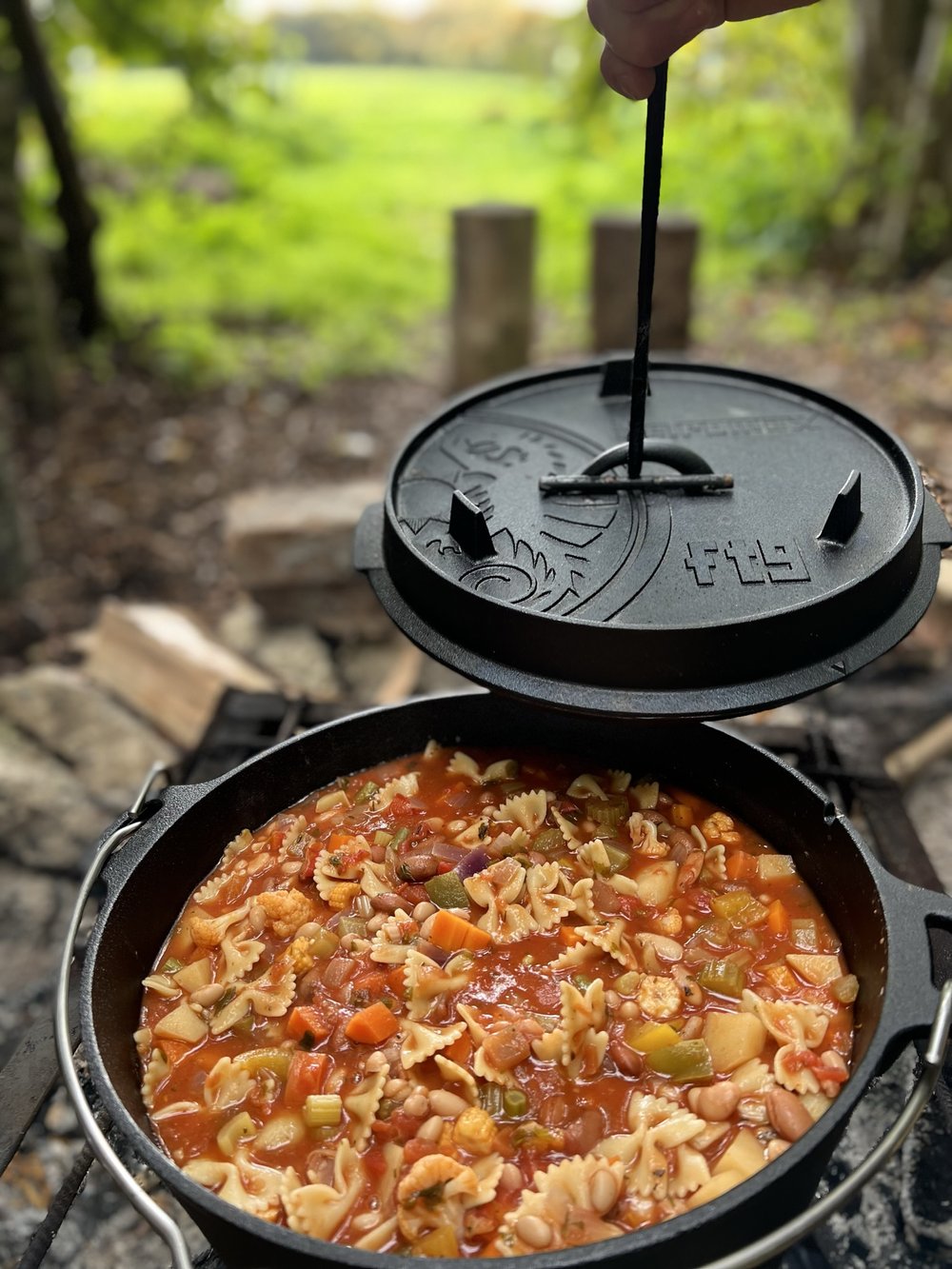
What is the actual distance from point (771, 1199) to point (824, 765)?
155 centimetres

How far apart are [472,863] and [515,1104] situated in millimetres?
596

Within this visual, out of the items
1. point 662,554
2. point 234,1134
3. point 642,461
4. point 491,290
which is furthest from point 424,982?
point 491,290

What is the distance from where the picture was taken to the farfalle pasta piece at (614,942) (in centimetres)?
221

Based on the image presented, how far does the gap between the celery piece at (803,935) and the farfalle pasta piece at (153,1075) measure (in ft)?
4.73

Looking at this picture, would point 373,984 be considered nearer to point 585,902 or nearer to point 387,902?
point 387,902

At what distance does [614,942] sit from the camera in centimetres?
223

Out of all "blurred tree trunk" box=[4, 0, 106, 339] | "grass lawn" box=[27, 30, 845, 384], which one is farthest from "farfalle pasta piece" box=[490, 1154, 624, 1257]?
"blurred tree trunk" box=[4, 0, 106, 339]

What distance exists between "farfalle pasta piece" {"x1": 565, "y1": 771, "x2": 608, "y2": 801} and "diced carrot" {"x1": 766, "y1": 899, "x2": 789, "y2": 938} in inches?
20.5

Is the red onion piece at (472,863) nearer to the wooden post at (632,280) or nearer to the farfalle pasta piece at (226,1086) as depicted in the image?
the farfalle pasta piece at (226,1086)

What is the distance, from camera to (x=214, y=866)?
254 cm

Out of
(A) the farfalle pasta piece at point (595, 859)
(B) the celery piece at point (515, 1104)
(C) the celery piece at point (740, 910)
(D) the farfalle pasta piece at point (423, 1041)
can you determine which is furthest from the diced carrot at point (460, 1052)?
(C) the celery piece at point (740, 910)

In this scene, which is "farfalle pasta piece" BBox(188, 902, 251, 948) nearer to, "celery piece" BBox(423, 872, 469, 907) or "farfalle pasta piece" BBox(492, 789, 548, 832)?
"celery piece" BBox(423, 872, 469, 907)

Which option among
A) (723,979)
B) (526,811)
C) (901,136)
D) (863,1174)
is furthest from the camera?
(901,136)

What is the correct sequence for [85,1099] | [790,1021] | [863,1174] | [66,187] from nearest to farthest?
[863,1174]
[85,1099]
[790,1021]
[66,187]
